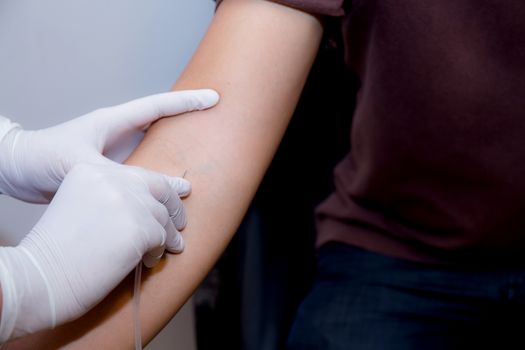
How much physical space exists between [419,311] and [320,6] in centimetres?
54

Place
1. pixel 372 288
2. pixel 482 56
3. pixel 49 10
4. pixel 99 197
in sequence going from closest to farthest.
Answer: pixel 99 197 < pixel 482 56 < pixel 49 10 < pixel 372 288

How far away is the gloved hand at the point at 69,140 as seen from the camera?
757 mm

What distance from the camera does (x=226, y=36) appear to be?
0.83 meters

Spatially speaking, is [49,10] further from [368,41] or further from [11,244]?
[368,41]

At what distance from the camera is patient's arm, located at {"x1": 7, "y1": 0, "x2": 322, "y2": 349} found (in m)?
0.77

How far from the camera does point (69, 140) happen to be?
76 cm

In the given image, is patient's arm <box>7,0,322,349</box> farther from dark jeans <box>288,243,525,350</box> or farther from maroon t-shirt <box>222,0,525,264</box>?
dark jeans <box>288,243,525,350</box>

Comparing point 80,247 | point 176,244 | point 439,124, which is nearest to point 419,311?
point 439,124

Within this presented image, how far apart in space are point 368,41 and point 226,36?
216 mm

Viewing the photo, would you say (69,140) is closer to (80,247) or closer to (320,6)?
(80,247)

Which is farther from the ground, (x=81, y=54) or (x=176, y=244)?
(x=81, y=54)

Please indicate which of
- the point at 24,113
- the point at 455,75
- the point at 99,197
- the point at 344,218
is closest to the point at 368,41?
the point at 455,75

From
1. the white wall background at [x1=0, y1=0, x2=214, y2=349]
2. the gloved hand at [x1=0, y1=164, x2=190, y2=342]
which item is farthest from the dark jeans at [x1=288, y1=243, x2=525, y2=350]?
the gloved hand at [x1=0, y1=164, x2=190, y2=342]

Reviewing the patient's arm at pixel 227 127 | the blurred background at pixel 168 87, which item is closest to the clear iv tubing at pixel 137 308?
the patient's arm at pixel 227 127
